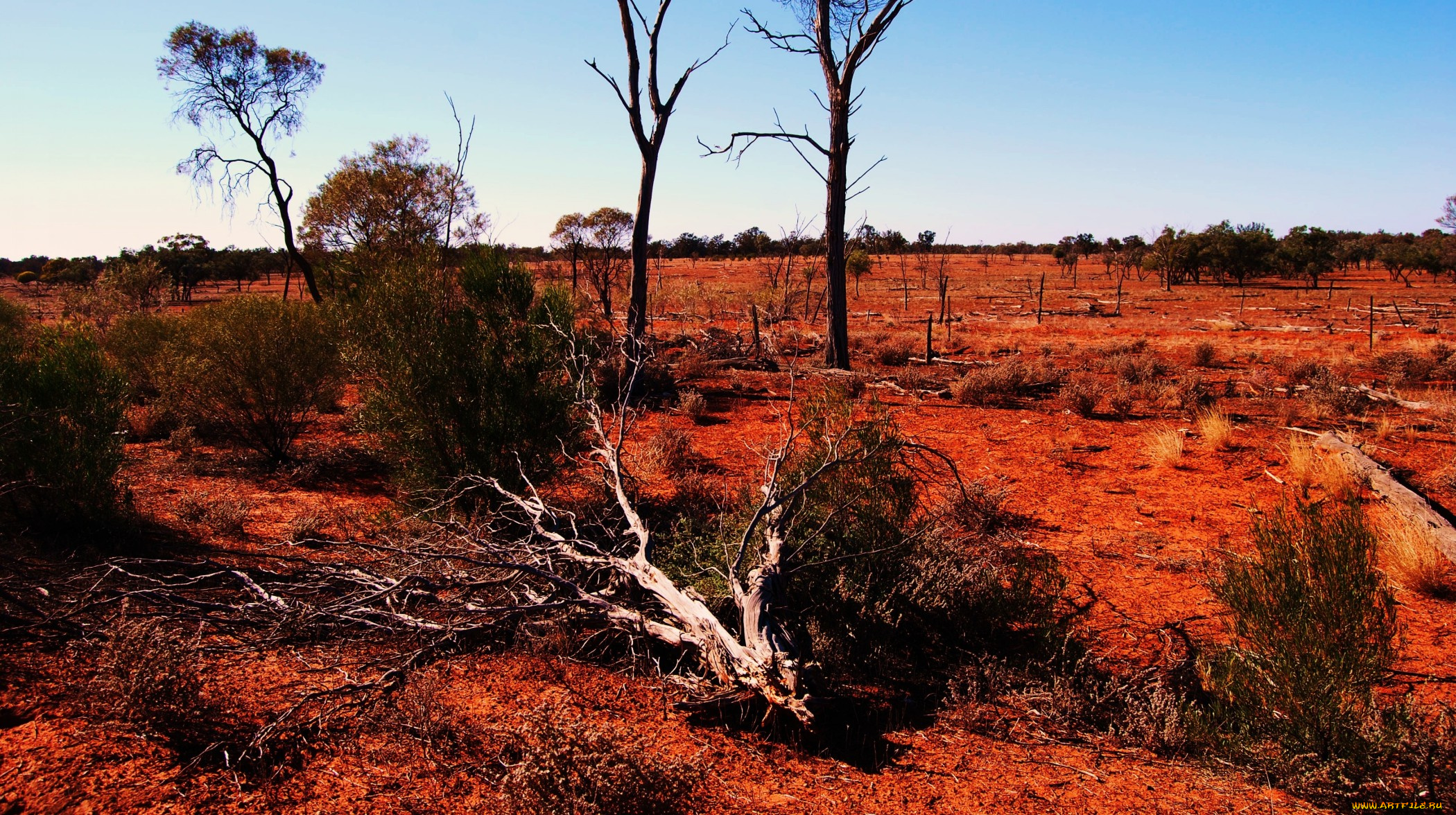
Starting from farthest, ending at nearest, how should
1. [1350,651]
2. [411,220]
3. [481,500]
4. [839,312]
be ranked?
[411,220]
[839,312]
[481,500]
[1350,651]

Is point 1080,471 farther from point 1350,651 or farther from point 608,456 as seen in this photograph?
point 608,456

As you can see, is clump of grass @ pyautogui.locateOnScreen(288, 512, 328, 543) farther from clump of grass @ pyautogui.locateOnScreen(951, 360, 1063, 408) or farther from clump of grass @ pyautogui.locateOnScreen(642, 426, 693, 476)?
clump of grass @ pyautogui.locateOnScreen(951, 360, 1063, 408)

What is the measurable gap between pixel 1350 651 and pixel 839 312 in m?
11.6

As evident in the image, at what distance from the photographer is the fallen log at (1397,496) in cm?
627

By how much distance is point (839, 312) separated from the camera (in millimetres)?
14672

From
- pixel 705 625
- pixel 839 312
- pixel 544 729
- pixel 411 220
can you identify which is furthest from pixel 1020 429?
pixel 411 220

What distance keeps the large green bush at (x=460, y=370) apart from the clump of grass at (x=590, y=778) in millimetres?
4200

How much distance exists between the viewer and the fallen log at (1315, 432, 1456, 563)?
6266mm

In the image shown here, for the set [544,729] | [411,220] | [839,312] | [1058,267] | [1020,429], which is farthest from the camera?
[1058,267]

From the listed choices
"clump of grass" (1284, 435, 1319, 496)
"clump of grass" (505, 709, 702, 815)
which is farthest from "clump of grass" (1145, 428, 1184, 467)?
"clump of grass" (505, 709, 702, 815)

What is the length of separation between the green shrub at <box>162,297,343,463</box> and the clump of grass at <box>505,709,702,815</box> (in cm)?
750

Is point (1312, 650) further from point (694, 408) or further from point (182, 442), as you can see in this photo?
point (182, 442)

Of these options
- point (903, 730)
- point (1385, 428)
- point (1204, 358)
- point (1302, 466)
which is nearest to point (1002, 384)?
point (1385, 428)

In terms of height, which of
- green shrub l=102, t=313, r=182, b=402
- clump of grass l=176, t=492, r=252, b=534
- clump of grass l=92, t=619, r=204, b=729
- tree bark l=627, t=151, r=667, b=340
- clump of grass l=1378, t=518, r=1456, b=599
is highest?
tree bark l=627, t=151, r=667, b=340
